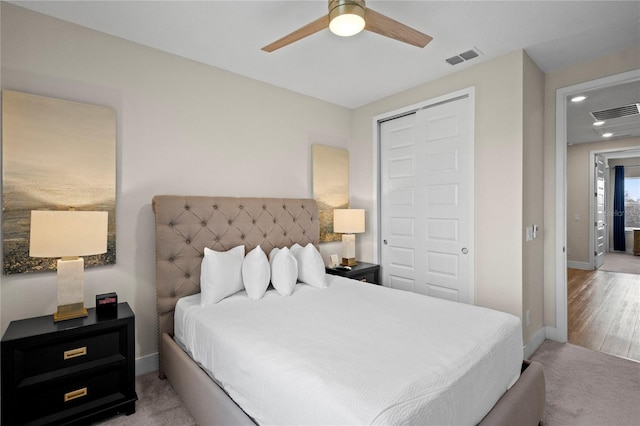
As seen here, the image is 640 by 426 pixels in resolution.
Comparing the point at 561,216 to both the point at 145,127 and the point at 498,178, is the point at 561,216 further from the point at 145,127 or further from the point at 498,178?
the point at 145,127

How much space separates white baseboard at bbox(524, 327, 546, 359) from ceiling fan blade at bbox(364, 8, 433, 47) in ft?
8.89

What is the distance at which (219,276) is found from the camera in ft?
7.70

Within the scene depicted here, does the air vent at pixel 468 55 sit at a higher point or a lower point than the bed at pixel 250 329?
higher

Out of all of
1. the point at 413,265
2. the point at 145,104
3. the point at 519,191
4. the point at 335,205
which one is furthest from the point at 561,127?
the point at 145,104

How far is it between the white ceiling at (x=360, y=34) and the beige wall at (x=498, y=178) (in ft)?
0.59

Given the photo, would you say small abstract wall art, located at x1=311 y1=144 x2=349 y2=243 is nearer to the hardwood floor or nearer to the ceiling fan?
the ceiling fan

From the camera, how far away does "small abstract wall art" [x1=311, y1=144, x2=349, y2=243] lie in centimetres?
370

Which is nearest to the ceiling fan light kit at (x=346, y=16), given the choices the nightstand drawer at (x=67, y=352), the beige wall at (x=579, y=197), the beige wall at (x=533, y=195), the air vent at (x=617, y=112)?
the beige wall at (x=533, y=195)

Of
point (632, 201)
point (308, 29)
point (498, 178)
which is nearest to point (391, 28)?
point (308, 29)

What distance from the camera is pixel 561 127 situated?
3.07 m

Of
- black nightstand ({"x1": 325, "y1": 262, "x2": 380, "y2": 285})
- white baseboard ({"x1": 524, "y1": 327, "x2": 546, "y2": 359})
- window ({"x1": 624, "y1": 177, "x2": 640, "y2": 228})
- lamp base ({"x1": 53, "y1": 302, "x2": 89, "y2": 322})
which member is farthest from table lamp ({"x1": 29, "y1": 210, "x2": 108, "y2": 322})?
window ({"x1": 624, "y1": 177, "x2": 640, "y2": 228})

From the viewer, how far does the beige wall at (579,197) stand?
6.31m

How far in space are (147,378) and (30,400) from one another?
79 cm

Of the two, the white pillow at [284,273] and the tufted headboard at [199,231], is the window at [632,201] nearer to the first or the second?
the tufted headboard at [199,231]
